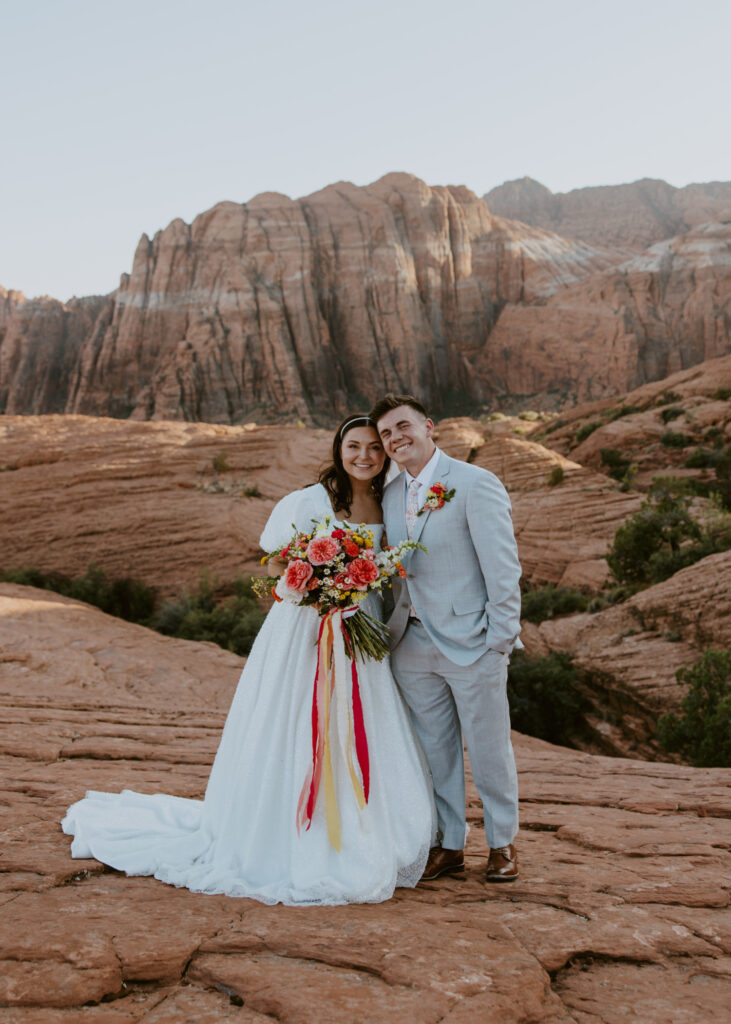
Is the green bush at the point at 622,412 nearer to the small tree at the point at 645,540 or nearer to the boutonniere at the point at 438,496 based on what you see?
the small tree at the point at 645,540

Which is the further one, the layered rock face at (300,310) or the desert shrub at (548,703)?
the layered rock face at (300,310)

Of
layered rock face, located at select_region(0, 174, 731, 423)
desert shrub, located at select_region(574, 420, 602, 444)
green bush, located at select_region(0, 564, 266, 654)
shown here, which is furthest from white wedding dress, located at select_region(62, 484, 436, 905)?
layered rock face, located at select_region(0, 174, 731, 423)

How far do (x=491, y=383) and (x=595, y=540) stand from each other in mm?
39530

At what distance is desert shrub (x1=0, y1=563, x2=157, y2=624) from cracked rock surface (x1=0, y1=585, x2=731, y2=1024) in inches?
590

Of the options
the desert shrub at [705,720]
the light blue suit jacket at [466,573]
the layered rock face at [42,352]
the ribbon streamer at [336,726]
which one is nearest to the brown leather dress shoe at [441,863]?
the ribbon streamer at [336,726]

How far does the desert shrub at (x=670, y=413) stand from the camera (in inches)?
1045

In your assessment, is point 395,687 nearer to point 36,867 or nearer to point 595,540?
point 36,867

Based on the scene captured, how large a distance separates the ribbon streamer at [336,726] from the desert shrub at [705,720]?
6.93 m

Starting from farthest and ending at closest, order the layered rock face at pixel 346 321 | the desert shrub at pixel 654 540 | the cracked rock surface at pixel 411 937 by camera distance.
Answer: the layered rock face at pixel 346 321
the desert shrub at pixel 654 540
the cracked rock surface at pixel 411 937

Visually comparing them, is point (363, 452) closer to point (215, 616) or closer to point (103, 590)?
point (215, 616)

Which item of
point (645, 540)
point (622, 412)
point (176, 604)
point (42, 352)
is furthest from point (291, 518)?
point (42, 352)

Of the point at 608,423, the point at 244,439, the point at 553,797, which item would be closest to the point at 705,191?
the point at 608,423

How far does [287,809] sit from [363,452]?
5.72ft

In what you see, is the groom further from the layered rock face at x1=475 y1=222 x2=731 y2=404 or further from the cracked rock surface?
the layered rock face at x1=475 y1=222 x2=731 y2=404
